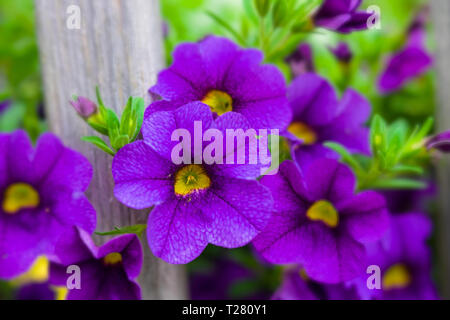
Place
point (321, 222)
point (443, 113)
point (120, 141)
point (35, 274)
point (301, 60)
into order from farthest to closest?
1. point (35, 274)
2. point (443, 113)
3. point (301, 60)
4. point (321, 222)
5. point (120, 141)

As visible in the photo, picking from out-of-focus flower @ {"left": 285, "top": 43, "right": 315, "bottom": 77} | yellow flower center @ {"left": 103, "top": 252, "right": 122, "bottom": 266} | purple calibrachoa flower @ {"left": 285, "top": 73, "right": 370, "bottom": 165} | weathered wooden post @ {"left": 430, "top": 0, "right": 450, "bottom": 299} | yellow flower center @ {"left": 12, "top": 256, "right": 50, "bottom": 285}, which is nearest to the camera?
yellow flower center @ {"left": 103, "top": 252, "right": 122, "bottom": 266}

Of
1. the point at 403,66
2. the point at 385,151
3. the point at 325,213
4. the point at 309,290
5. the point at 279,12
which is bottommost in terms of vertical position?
the point at 309,290

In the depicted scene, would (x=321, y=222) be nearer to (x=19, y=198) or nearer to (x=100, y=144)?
(x=100, y=144)

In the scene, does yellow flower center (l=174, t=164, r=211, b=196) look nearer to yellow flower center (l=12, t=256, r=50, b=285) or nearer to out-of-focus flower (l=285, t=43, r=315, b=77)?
out-of-focus flower (l=285, t=43, r=315, b=77)

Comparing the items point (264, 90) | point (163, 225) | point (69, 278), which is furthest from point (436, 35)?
point (69, 278)

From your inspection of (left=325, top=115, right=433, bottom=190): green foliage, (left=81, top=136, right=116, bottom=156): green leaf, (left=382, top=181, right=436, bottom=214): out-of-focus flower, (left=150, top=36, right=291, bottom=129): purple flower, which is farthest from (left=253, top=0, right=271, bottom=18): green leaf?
(left=382, top=181, right=436, bottom=214): out-of-focus flower

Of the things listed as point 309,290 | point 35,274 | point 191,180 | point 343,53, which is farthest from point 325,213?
point 35,274
